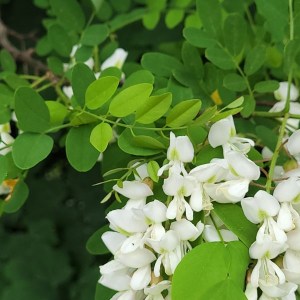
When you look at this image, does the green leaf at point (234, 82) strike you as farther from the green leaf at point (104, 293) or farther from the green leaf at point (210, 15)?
the green leaf at point (104, 293)

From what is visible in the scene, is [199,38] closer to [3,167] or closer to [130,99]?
[130,99]

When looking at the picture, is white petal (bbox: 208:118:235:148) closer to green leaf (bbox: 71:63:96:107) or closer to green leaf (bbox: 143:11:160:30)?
green leaf (bbox: 71:63:96:107)

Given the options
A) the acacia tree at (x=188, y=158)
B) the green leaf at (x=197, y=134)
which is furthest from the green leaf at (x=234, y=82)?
the green leaf at (x=197, y=134)

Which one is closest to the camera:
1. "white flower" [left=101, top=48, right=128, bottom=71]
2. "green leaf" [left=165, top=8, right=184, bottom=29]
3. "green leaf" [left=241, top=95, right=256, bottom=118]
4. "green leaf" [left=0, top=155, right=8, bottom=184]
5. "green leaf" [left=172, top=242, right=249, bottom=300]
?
"green leaf" [left=172, top=242, right=249, bottom=300]

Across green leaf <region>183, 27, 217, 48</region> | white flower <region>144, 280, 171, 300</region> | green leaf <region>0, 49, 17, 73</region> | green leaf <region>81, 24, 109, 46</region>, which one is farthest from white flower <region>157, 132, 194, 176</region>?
green leaf <region>0, 49, 17, 73</region>

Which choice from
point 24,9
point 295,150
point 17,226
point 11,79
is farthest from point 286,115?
point 24,9

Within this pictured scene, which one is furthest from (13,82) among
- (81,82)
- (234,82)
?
(234,82)
